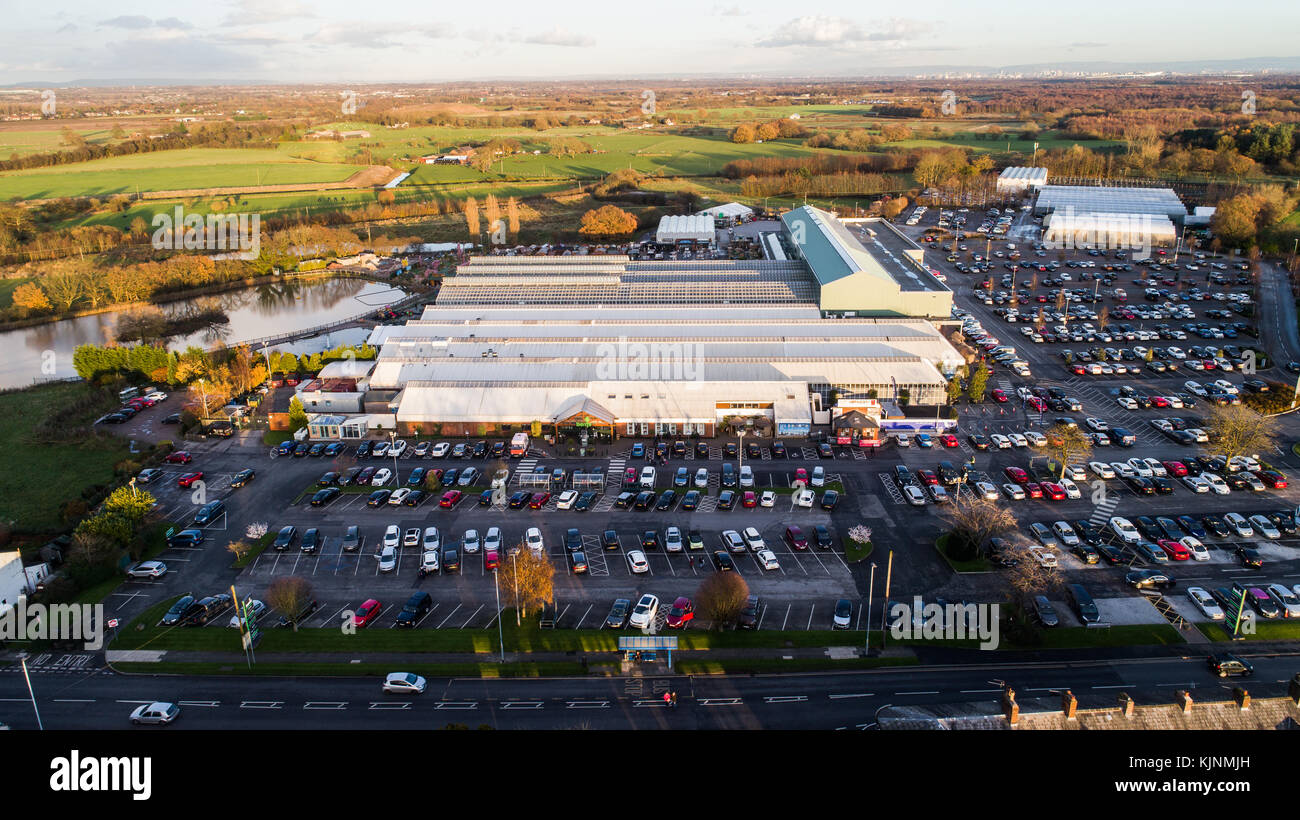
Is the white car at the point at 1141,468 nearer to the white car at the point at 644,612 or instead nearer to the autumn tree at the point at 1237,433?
the autumn tree at the point at 1237,433

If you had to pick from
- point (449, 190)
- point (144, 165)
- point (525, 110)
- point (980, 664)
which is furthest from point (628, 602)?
point (525, 110)

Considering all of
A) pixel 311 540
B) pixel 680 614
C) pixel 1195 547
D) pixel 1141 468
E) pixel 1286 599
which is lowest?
pixel 680 614

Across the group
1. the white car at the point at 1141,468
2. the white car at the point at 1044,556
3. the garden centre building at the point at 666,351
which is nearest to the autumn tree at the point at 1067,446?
the white car at the point at 1141,468

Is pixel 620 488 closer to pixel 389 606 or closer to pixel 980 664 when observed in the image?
pixel 389 606

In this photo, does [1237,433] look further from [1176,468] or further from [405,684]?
[405,684]

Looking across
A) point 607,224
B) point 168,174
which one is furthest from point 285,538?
point 168,174

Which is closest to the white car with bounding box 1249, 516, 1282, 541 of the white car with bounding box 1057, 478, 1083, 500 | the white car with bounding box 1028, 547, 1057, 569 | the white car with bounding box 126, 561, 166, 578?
the white car with bounding box 1057, 478, 1083, 500

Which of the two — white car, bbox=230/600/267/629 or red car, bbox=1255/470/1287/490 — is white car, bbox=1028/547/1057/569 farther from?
white car, bbox=230/600/267/629
